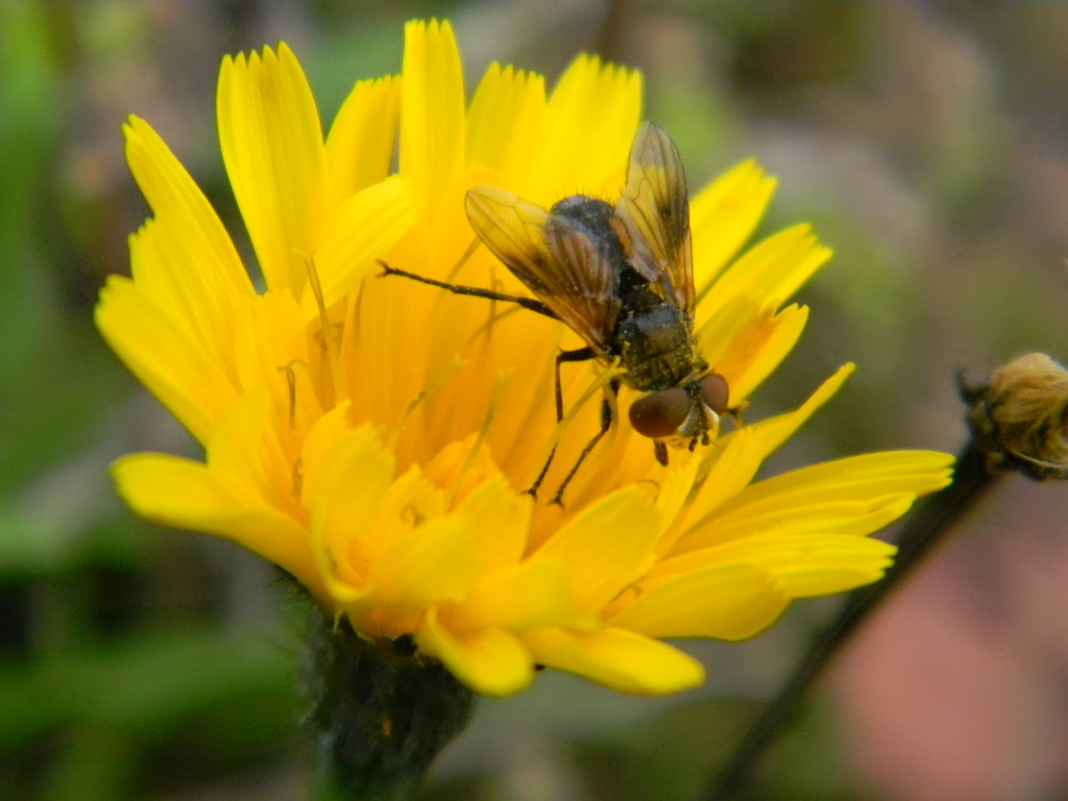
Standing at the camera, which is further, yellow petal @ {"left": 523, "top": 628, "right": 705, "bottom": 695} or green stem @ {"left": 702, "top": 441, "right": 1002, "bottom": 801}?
green stem @ {"left": 702, "top": 441, "right": 1002, "bottom": 801}

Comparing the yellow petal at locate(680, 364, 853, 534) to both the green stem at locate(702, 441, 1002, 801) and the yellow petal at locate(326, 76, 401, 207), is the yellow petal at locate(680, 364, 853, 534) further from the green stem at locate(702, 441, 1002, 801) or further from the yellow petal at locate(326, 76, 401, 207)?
the yellow petal at locate(326, 76, 401, 207)

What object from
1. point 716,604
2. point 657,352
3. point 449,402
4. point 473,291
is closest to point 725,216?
point 657,352

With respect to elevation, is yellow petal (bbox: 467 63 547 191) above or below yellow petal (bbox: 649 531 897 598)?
above

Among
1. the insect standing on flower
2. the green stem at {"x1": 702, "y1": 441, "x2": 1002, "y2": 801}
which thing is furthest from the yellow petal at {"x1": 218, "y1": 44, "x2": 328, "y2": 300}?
the green stem at {"x1": 702, "y1": 441, "x2": 1002, "y2": 801}

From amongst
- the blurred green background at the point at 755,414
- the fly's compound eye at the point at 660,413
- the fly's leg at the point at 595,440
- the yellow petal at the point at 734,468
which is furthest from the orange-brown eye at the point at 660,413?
the blurred green background at the point at 755,414

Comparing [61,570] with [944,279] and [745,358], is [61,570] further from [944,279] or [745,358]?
[944,279]

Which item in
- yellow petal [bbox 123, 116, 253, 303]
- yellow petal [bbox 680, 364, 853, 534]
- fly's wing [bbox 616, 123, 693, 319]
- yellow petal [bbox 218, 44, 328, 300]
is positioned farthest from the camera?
fly's wing [bbox 616, 123, 693, 319]

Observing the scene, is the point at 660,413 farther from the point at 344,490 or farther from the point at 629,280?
the point at 344,490
